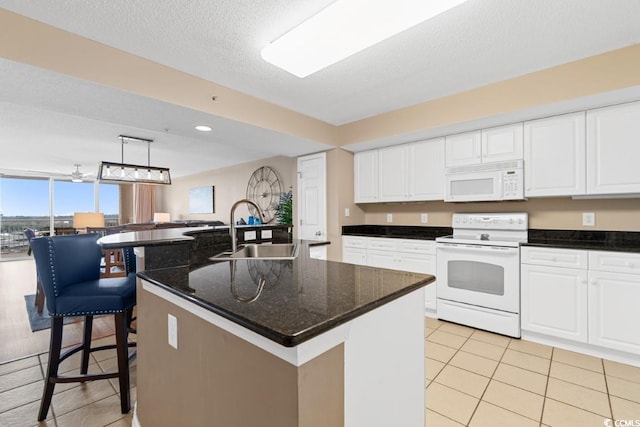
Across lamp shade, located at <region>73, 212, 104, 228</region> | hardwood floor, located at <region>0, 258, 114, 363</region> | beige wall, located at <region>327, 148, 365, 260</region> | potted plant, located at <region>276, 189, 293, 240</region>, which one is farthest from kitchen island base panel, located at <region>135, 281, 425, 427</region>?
lamp shade, located at <region>73, 212, 104, 228</region>

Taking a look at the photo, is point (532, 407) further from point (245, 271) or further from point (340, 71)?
point (340, 71)

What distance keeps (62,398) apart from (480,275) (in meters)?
3.53

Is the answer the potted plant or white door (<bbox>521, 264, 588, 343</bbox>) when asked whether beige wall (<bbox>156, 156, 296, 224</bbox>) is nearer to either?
the potted plant

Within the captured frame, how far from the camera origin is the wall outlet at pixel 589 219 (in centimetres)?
278

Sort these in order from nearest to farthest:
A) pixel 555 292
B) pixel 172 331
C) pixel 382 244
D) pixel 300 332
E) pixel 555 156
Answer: pixel 300 332
pixel 172 331
pixel 555 292
pixel 555 156
pixel 382 244

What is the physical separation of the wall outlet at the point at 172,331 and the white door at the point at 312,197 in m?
2.92

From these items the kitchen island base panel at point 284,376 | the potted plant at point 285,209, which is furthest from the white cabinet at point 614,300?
the potted plant at point 285,209

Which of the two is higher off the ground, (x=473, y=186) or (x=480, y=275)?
(x=473, y=186)

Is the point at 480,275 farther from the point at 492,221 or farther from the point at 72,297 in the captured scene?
the point at 72,297

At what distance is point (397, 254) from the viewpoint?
3582mm

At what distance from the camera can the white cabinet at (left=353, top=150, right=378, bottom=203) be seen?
4023mm

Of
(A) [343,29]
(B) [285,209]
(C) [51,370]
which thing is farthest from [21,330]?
(A) [343,29]

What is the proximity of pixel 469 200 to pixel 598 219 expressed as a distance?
→ 111 centimetres

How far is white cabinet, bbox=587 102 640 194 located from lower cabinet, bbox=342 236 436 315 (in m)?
1.53
